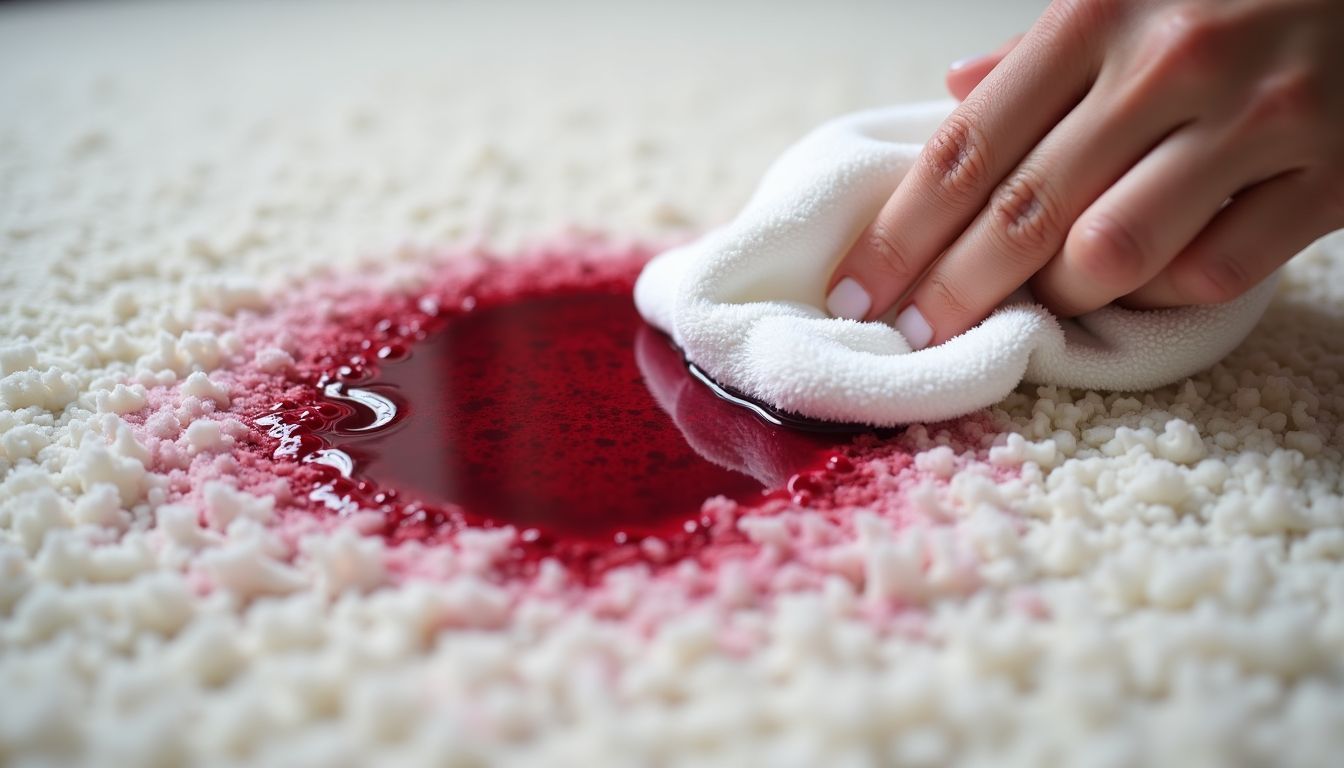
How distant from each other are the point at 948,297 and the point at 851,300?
3.4 inches

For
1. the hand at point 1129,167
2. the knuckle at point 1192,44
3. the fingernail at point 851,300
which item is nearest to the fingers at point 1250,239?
the hand at point 1129,167

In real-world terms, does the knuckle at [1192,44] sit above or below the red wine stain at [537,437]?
above

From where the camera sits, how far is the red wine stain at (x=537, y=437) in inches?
30.1

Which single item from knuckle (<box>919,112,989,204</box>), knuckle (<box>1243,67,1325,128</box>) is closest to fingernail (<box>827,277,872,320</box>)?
knuckle (<box>919,112,989,204</box>)

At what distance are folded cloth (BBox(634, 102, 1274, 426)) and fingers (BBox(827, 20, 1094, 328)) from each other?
0.03 metres

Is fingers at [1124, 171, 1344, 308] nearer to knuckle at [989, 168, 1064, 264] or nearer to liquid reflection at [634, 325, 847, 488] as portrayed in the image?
knuckle at [989, 168, 1064, 264]

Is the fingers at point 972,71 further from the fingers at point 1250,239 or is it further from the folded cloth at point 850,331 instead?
the fingers at point 1250,239

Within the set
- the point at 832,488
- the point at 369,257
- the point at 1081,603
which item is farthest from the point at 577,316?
the point at 1081,603

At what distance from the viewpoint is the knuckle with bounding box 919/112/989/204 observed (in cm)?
85

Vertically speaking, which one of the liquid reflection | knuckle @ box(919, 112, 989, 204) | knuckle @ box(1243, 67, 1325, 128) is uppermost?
knuckle @ box(1243, 67, 1325, 128)

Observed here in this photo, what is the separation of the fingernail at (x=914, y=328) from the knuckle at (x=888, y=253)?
0.03 meters

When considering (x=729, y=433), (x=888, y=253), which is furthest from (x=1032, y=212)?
(x=729, y=433)

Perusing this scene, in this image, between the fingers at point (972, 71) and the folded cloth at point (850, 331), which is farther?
the fingers at point (972, 71)

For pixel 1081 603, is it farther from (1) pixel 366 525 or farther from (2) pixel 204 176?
(2) pixel 204 176
